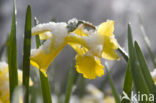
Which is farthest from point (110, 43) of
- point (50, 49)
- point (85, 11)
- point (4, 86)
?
point (85, 11)

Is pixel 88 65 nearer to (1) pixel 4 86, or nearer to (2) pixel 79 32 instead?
(2) pixel 79 32

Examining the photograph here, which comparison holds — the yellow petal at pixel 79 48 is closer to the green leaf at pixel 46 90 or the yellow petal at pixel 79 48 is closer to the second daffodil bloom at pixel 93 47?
the second daffodil bloom at pixel 93 47

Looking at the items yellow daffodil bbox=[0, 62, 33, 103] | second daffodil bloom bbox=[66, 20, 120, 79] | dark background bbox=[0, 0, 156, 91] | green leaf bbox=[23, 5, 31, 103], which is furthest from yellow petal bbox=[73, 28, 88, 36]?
dark background bbox=[0, 0, 156, 91]

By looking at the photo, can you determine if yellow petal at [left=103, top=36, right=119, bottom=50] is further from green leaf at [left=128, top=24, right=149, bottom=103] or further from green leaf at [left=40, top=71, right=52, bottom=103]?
green leaf at [left=40, top=71, right=52, bottom=103]

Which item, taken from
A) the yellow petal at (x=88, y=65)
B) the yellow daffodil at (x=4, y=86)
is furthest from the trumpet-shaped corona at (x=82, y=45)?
the yellow daffodil at (x=4, y=86)

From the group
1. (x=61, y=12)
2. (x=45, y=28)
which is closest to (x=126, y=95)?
(x=45, y=28)

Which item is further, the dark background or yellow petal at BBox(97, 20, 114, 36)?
the dark background

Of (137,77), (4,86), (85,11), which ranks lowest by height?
(137,77)

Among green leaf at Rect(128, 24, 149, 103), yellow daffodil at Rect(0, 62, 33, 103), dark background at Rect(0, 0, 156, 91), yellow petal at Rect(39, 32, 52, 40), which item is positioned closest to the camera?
green leaf at Rect(128, 24, 149, 103)

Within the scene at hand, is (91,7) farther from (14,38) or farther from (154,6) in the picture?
(14,38)
